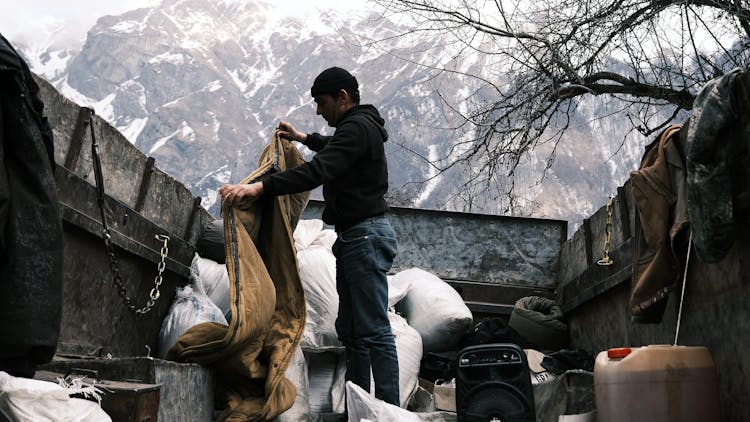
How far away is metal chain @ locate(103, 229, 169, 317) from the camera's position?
3590 mm

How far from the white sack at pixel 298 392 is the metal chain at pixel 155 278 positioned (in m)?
0.80

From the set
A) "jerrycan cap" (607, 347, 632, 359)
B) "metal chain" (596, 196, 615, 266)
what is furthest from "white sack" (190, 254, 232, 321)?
"jerrycan cap" (607, 347, 632, 359)

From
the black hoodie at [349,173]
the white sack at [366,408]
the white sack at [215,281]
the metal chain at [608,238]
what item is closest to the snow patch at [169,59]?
the white sack at [215,281]

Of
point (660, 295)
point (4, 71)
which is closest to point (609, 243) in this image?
point (660, 295)

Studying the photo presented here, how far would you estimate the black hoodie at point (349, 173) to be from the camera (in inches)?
138

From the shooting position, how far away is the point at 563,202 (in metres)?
128

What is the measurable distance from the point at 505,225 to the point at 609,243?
80.4 inches

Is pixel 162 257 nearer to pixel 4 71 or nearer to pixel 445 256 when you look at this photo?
pixel 4 71

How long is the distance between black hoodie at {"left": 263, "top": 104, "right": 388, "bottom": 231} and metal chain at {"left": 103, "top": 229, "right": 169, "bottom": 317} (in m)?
0.78

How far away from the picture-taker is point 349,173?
148 inches

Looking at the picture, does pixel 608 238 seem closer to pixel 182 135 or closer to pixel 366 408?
pixel 366 408

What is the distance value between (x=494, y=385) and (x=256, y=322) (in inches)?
42.5

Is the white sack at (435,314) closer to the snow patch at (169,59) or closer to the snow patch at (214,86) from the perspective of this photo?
the snow patch at (214,86)

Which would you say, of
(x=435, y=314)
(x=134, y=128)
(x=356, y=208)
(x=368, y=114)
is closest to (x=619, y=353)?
(x=356, y=208)
